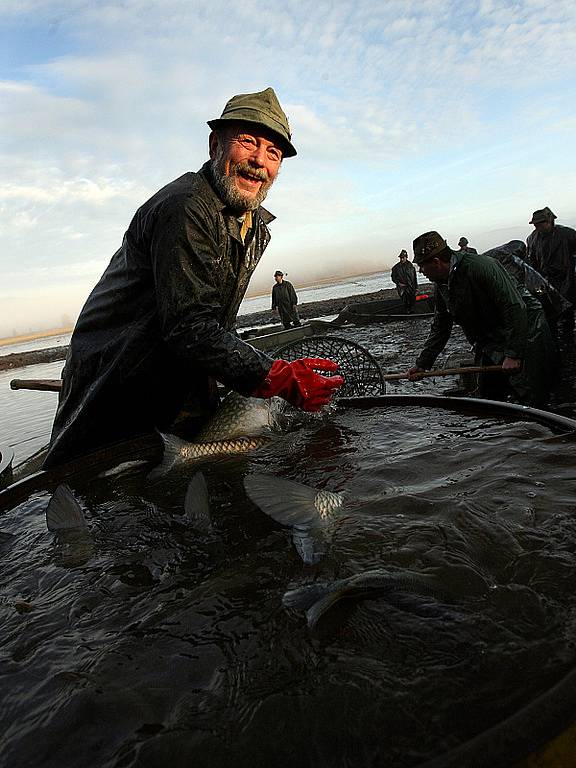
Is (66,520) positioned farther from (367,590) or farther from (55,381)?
(55,381)

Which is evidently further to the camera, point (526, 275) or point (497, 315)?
point (526, 275)

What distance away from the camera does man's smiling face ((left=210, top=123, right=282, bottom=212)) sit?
2717mm

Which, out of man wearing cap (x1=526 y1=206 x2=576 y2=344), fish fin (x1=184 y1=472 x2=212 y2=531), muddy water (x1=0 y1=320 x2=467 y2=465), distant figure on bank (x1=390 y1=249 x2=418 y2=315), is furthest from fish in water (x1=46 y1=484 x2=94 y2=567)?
distant figure on bank (x1=390 y1=249 x2=418 y2=315)

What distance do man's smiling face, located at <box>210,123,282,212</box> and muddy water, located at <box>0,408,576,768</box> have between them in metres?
1.66

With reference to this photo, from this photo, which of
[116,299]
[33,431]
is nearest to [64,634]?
[116,299]

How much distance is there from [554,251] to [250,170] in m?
7.88

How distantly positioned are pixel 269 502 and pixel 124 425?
1.60 meters

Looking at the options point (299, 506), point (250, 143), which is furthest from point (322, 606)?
point (250, 143)

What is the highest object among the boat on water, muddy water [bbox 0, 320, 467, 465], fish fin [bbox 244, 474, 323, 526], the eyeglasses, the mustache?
the eyeglasses

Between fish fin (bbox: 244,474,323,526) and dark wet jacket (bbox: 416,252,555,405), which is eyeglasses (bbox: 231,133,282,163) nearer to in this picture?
fish fin (bbox: 244,474,323,526)

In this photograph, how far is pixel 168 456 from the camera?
8.64 feet

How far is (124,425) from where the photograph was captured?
310 cm

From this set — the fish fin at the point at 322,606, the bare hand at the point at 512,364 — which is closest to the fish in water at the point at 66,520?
the fish fin at the point at 322,606

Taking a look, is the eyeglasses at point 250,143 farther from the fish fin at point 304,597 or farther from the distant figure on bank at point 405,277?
the distant figure on bank at point 405,277
